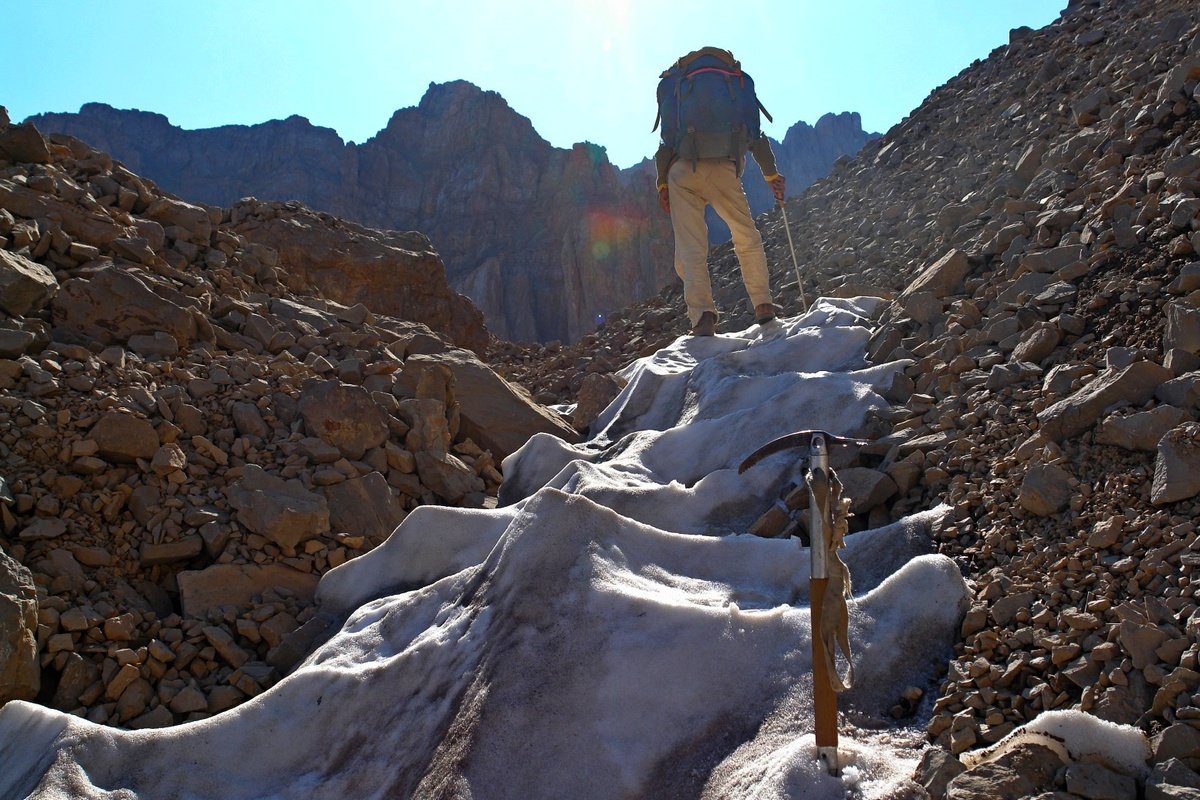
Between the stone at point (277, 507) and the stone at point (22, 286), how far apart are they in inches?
60.5

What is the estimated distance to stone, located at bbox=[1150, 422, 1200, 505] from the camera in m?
3.01

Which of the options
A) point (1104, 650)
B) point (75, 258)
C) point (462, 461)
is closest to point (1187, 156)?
point (1104, 650)

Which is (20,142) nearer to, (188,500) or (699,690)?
(188,500)

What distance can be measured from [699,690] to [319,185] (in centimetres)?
5971

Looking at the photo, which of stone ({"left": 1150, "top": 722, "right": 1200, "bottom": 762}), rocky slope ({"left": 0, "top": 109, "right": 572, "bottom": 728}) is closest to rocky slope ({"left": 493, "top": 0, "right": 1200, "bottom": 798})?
stone ({"left": 1150, "top": 722, "right": 1200, "bottom": 762})

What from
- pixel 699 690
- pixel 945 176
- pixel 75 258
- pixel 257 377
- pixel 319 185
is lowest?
pixel 699 690

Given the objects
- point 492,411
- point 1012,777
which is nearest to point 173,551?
point 492,411

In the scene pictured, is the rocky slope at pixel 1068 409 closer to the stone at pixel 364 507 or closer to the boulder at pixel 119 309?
the stone at pixel 364 507

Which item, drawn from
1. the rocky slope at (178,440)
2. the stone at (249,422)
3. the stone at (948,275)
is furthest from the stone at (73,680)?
the stone at (948,275)

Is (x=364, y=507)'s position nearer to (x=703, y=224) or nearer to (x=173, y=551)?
(x=173, y=551)

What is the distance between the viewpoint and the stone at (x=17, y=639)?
3637 millimetres

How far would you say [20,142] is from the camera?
6.52m

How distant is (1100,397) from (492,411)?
13.5 feet

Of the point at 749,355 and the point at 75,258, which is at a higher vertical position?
the point at 75,258
